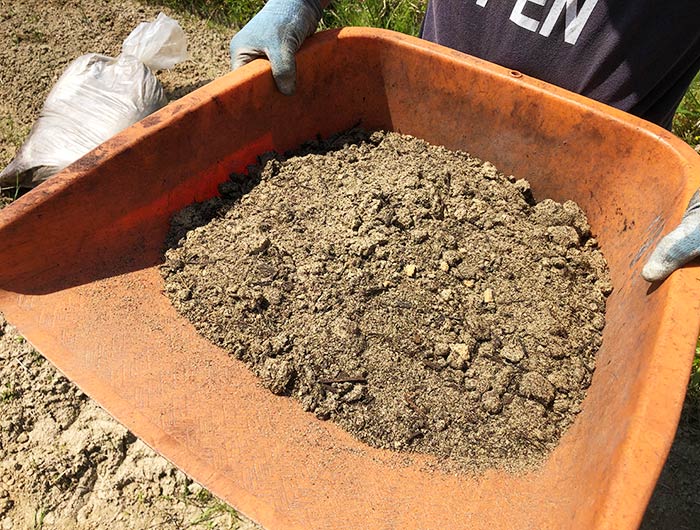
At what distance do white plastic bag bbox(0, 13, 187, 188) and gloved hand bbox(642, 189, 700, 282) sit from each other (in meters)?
2.08

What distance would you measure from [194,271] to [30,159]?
1378 millimetres

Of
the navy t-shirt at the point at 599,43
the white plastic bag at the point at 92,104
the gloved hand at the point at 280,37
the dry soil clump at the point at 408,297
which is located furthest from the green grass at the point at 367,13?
the dry soil clump at the point at 408,297

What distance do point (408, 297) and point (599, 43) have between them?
2.94ft

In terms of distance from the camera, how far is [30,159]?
89.9 inches

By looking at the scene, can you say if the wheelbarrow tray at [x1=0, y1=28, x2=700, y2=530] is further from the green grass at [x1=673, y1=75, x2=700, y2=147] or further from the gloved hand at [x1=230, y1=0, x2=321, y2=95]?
the green grass at [x1=673, y1=75, x2=700, y2=147]

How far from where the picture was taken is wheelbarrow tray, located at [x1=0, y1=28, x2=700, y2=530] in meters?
1.00

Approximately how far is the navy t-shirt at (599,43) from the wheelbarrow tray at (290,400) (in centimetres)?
25

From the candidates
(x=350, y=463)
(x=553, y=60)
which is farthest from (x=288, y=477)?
(x=553, y=60)

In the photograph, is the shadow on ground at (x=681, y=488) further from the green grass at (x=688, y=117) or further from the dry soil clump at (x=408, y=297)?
the green grass at (x=688, y=117)

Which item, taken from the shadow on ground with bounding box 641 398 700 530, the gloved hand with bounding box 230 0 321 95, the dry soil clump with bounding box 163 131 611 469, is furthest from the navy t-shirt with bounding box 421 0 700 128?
the shadow on ground with bounding box 641 398 700 530

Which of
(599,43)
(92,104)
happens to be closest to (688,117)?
(599,43)

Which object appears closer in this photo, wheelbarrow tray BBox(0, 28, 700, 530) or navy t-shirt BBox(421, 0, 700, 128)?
wheelbarrow tray BBox(0, 28, 700, 530)

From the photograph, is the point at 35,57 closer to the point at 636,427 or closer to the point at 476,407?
the point at 476,407

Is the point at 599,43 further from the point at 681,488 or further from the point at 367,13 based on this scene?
the point at 367,13
